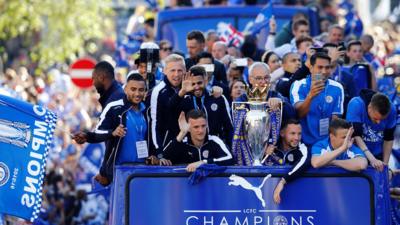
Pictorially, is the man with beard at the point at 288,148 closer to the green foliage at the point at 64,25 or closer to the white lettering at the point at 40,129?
the white lettering at the point at 40,129

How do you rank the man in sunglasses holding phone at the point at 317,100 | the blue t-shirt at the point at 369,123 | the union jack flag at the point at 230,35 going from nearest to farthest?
the man in sunglasses holding phone at the point at 317,100
the blue t-shirt at the point at 369,123
the union jack flag at the point at 230,35

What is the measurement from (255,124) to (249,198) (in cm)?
105

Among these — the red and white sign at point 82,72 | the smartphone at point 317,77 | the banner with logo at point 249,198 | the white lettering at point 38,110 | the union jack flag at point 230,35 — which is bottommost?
the banner with logo at point 249,198

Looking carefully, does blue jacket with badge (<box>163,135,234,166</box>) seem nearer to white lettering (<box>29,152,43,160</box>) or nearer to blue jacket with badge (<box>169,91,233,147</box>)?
→ blue jacket with badge (<box>169,91,233,147</box>)

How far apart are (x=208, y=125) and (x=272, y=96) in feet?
2.23

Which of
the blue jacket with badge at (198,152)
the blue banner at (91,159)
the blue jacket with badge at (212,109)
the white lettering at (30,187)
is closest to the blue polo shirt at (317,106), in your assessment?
the blue jacket with badge at (212,109)

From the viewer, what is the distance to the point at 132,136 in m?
14.7

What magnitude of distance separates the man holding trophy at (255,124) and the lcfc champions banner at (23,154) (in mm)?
1794

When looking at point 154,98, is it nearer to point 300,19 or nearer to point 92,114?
point 300,19

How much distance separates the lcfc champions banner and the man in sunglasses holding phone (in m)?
2.36

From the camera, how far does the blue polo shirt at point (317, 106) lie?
14.9m

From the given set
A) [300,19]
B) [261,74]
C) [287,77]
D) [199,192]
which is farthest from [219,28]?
[199,192]

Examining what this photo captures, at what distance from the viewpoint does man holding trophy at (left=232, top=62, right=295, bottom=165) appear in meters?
14.0

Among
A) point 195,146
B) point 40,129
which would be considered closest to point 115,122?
point 40,129
